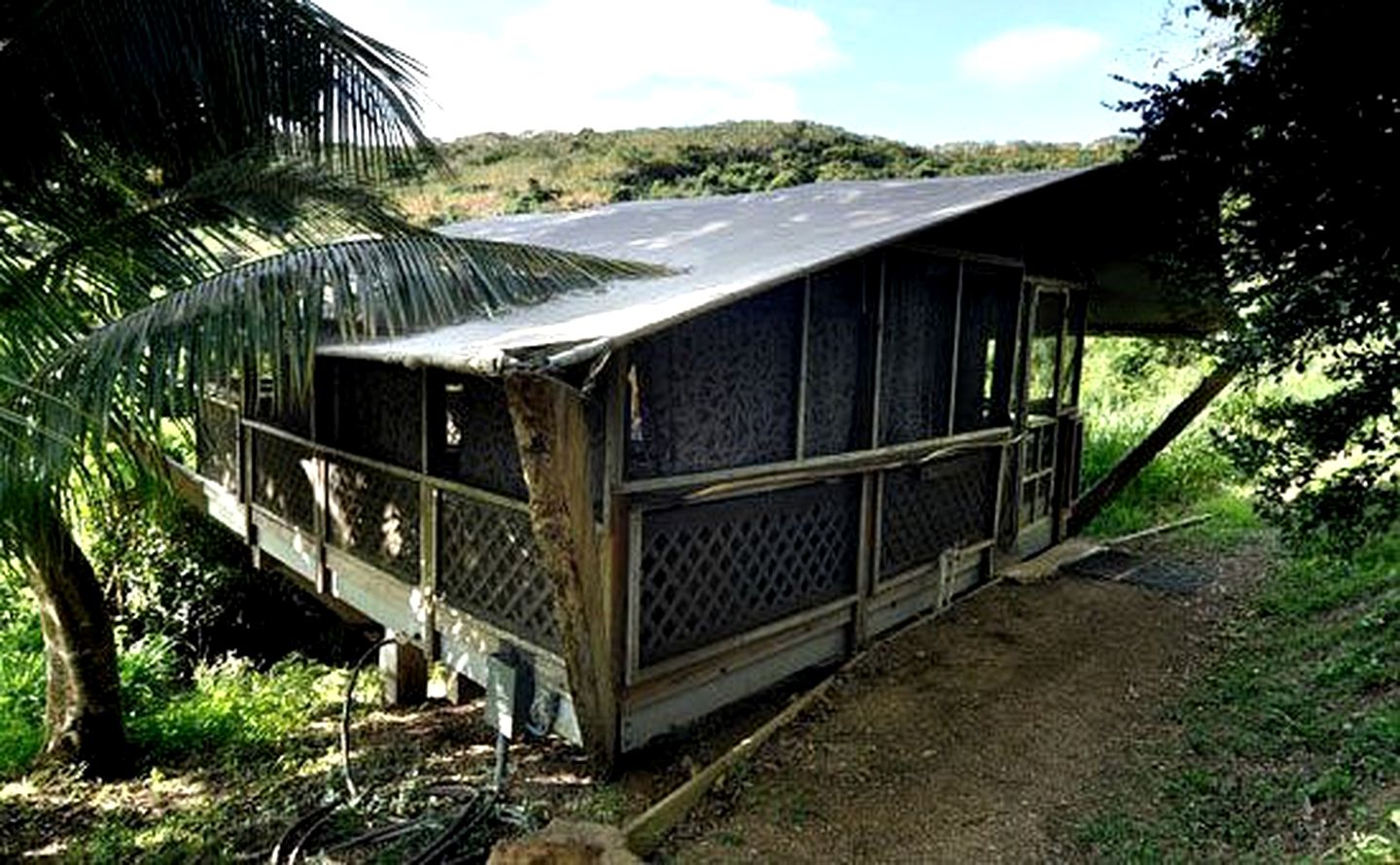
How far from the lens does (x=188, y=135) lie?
521 cm

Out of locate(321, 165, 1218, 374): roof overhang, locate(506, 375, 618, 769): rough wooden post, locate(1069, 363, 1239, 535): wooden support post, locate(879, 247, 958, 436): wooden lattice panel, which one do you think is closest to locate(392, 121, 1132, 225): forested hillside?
locate(321, 165, 1218, 374): roof overhang

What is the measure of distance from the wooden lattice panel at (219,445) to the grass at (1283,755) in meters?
8.09

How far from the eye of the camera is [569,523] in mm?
3848

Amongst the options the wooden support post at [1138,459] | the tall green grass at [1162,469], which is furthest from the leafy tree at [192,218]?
the tall green grass at [1162,469]

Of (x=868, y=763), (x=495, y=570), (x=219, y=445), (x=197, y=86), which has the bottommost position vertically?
(x=868, y=763)

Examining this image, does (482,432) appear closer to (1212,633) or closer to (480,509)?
(480,509)

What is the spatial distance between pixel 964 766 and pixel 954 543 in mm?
2791

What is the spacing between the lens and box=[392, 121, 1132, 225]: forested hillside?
31.4 metres

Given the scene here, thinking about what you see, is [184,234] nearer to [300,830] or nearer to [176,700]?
[300,830]

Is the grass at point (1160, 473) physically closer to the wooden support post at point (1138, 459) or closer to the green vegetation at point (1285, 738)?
the wooden support post at point (1138, 459)

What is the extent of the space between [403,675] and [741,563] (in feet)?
11.5

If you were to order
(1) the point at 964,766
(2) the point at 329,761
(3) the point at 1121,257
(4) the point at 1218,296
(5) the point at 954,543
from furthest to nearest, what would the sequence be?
(3) the point at 1121,257 → (5) the point at 954,543 → (2) the point at 329,761 → (4) the point at 1218,296 → (1) the point at 964,766

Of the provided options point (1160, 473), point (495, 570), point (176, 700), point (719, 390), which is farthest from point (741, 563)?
point (1160, 473)

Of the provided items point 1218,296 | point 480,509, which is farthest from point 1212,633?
point 480,509
